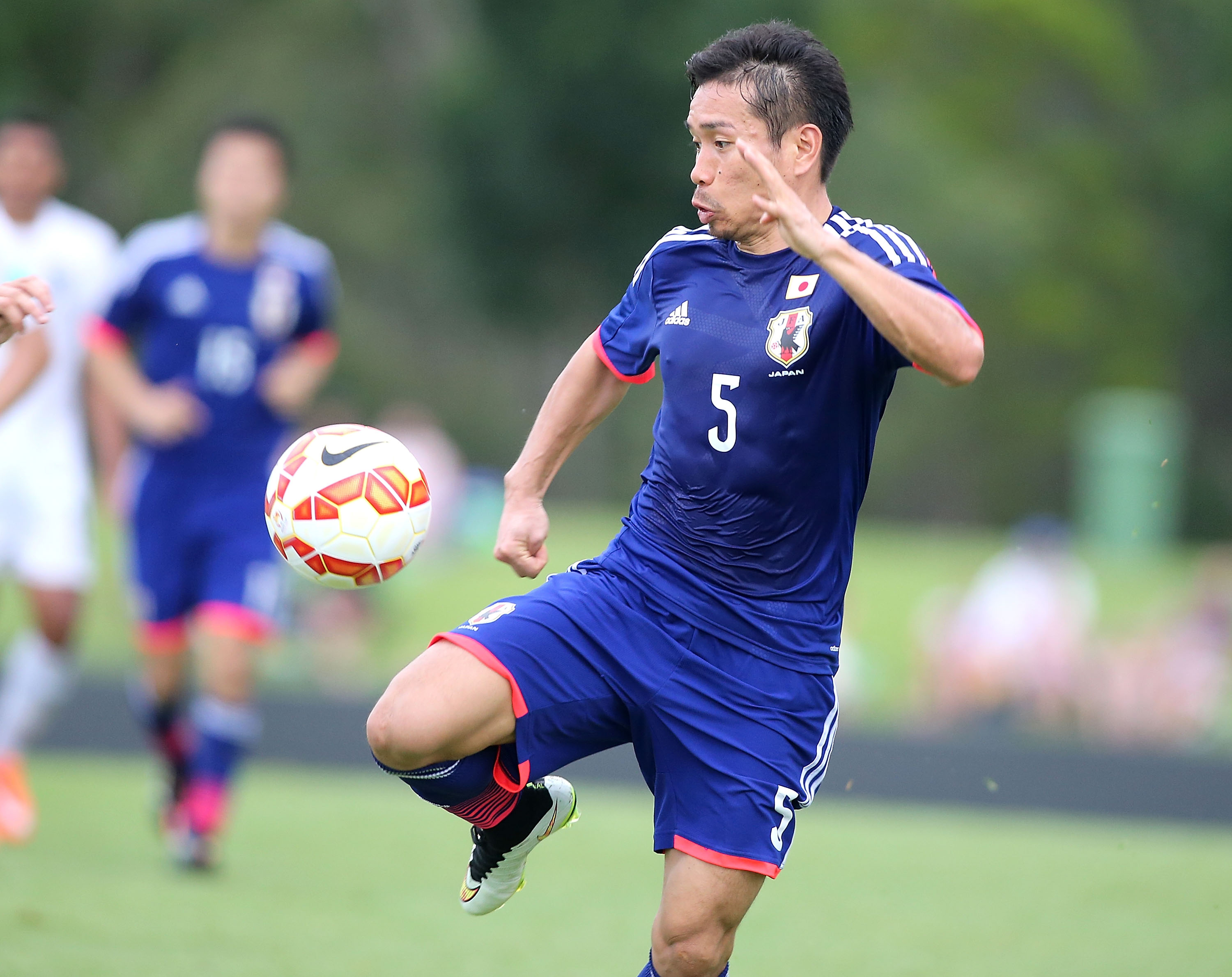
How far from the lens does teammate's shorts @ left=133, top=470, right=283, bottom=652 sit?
6527mm

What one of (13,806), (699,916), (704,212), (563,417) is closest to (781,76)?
(704,212)

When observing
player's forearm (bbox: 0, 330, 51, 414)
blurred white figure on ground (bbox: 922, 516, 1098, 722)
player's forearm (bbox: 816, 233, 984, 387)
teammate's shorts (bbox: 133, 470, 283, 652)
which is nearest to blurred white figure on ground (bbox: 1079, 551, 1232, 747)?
blurred white figure on ground (bbox: 922, 516, 1098, 722)

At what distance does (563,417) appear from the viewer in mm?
4227

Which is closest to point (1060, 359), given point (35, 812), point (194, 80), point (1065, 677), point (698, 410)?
point (194, 80)

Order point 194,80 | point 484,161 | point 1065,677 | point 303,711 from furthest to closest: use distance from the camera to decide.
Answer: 1. point 194,80
2. point 484,161
3. point 1065,677
4. point 303,711

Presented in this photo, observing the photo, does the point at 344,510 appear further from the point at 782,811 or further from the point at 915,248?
the point at 915,248

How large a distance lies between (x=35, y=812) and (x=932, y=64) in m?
28.6

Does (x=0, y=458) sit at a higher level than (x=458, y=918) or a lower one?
higher

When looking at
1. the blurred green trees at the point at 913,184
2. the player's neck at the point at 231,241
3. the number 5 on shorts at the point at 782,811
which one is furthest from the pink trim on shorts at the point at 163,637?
the blurred green trees at the point at 913,184

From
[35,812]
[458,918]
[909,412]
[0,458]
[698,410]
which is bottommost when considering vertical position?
[909,412]

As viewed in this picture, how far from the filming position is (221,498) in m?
6.66

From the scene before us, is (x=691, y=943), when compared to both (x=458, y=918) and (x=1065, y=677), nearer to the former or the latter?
(x=458, y=918)

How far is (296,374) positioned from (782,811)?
3.74 meters

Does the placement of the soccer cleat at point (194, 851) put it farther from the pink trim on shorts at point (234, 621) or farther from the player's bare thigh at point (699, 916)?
the player's bare thigh at point (699, 916)
